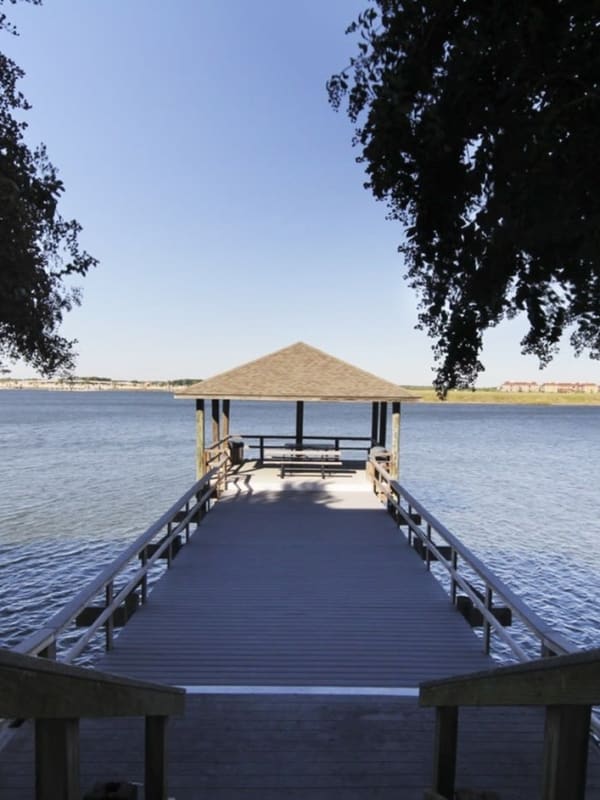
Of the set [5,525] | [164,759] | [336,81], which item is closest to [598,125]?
[336,81]

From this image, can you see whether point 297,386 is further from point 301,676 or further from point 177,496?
point 177,496

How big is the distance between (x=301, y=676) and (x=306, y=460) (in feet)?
Result: 35.7

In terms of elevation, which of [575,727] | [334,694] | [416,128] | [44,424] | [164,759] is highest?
[416,128]

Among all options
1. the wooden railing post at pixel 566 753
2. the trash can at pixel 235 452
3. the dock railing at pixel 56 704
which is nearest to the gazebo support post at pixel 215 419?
→ the trash can at pixel 235 452

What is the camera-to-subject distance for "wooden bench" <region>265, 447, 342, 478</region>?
1484 centimetres

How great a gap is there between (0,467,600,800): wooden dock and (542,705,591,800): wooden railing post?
209 centimetres

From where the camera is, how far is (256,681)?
15.7ft

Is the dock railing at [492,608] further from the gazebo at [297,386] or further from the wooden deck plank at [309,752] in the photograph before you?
the gazebo at [297,386]

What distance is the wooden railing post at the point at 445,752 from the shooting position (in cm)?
255

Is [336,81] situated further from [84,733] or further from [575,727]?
[84,733]

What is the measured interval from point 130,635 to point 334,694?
2.40 metres

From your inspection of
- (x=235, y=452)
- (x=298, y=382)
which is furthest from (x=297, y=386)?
(x=235, y=452)

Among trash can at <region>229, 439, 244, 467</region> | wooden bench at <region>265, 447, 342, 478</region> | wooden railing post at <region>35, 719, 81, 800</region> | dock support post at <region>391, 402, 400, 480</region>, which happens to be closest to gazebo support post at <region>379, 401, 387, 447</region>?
wooden bench at <region>265, 447, 342, 478</region>

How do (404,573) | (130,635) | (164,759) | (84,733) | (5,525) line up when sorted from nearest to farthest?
(164,759), (84,733), (130,635), (404,573), (5,525)
